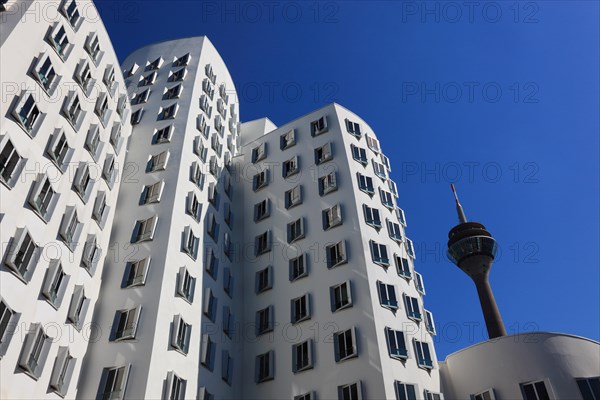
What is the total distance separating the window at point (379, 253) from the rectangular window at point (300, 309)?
17.7ft

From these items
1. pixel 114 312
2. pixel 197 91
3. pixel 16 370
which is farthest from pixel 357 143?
pixel 16 370

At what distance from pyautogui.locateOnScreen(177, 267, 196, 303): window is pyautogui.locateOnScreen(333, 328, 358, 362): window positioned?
9302 millimetres

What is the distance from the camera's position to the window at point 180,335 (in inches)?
1126

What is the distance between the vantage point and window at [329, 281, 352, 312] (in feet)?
111

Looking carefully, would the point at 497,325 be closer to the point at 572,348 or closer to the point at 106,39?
the point at 572,348

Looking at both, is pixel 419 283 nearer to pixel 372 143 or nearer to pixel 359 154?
pixel 359 154

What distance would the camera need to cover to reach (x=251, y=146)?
1960 inches

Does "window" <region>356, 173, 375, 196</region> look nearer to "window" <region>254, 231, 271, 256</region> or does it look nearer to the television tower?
"window" <region>254, 231, 271, 256</region>

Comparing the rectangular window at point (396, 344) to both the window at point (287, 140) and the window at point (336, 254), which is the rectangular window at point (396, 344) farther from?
the window at point (287, 140)

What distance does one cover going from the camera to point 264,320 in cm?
3653

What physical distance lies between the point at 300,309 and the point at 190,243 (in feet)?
28.3

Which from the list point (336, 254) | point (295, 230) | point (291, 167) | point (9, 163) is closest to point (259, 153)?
point (291, 167)

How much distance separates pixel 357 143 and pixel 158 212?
755 inches

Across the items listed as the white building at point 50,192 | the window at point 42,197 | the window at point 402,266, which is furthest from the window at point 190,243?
the window at point 402,266
